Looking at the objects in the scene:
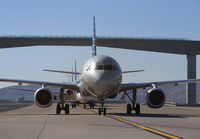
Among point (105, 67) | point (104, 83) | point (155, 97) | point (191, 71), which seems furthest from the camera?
point (191, 71)

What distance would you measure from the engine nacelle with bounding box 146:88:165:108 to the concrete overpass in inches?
1920

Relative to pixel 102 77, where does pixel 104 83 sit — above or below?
below

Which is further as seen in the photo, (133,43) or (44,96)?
(133,43)

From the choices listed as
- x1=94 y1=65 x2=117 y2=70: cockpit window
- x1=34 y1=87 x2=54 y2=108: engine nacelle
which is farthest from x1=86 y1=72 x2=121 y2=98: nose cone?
x1=34 y1=87 x2=54 y2=108: engine nacelle

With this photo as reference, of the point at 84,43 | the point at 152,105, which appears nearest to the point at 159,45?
the point at 84,43

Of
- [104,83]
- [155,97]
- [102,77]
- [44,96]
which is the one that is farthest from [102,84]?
[44,96]

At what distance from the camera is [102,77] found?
2130cm

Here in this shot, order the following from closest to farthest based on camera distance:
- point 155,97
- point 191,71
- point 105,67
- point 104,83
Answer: point 104,83, point 105,67, point 155,97, point 191,71

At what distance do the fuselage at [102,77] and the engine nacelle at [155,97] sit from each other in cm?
218

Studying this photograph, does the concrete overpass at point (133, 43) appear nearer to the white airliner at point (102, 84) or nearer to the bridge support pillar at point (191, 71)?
the bridge support pillar at point (191, 71)

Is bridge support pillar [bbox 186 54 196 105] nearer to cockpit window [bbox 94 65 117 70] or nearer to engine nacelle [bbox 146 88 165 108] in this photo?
engine nacelle [bbox 146 88 165 108]

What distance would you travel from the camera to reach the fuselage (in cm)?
2133

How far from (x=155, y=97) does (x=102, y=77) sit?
4.22 m

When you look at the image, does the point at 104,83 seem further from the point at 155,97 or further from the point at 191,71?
the point at 191,71
